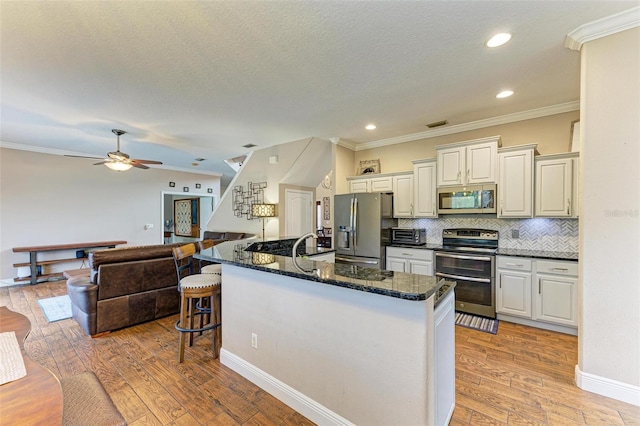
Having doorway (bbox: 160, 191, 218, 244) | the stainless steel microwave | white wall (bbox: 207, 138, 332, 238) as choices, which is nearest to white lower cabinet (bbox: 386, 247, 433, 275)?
the stainless steel microwave

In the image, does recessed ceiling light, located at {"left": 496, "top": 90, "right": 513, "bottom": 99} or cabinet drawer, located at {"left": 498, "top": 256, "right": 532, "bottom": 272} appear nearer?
recessed ceiling light, located at {"left": 496, "top": 90, "right": 513, "bottom": 99}

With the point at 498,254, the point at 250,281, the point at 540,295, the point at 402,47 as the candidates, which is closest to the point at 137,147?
the point at 250,281

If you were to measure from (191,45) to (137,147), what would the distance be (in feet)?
14.2

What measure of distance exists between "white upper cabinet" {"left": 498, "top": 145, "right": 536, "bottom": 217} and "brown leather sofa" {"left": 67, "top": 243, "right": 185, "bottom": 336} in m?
4.51

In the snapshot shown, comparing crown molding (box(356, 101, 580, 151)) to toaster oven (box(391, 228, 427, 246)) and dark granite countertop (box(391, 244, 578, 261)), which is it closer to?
toaster oven (box(391, 228, 427, 246))

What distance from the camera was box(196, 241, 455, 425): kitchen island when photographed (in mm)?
1392

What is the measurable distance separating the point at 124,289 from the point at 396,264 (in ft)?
12.1

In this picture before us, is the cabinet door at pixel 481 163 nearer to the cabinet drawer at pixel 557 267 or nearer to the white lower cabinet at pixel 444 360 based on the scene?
the cabinet drawer at pixel 557 267

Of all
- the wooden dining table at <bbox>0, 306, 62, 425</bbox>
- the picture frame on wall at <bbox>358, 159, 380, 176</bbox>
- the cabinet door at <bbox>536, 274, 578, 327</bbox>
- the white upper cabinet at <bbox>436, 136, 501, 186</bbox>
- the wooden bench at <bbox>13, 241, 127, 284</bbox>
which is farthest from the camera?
the wooden bench at <bbox>13, 241, 127, 284</bbox>

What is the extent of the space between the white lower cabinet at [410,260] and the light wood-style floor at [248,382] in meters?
0.92

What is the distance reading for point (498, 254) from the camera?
3395 millimetres

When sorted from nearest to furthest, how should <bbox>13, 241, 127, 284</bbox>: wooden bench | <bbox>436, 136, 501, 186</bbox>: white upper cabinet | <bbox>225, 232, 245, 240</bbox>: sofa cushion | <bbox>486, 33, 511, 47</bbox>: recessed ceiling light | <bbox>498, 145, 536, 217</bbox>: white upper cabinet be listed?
<bbox>486, 33, 511, 47</bbox>: recessed ceiling light < <bbox>498, 145, 536, 217</bbox>: white upper cabinet < <bbox>436, 136, 501, 186</bbox>: white upper cabinet < <bbox>13, 241, 127, 284</bbox>: wooden bench < <bbox>225, 232, 245, 240</bbox>: sofa cushion

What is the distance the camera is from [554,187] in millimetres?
3240

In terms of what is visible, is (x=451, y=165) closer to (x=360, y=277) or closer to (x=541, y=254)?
(x=541, y=254)
